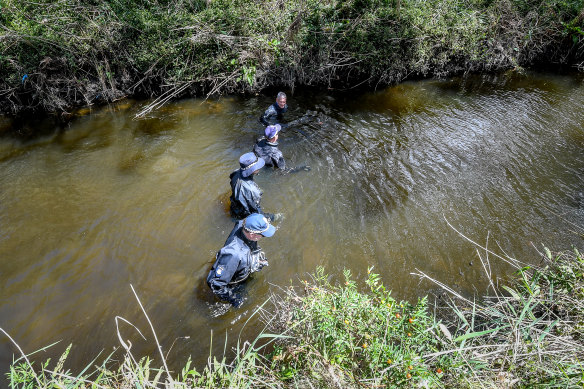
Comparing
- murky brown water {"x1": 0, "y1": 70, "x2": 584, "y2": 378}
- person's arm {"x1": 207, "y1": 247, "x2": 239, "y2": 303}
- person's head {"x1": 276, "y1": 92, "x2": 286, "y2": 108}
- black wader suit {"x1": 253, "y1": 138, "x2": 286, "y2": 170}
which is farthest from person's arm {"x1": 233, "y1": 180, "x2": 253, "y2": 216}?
person's head {"x1": 276, "y1": 92, "x2": 286, "y2": 108}

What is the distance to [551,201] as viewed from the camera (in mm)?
6375

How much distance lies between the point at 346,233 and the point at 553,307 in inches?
126

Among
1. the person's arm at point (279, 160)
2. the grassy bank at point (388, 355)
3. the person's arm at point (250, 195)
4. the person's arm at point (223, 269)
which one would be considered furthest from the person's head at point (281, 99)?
the grassy bank at point (388, 355)

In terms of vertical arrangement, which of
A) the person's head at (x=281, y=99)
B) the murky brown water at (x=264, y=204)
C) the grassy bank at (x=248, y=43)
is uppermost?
the grassy bank at (x=248, y=43)

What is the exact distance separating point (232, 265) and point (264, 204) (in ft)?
8.67

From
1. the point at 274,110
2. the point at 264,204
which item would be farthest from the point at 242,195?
the point at 274,110

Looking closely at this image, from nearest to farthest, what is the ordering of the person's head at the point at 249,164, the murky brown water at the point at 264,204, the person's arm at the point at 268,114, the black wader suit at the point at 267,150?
the murky brown water at the point at 264,204 → the person's head at the point at 249,164 → the black wader suit at the point at 267,150 → the person's arm at the point at 268,114

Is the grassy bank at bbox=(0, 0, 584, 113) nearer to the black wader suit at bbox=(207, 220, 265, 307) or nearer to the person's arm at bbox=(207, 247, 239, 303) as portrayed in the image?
the black wader suit at bbox=(207, 220, 265, 307)

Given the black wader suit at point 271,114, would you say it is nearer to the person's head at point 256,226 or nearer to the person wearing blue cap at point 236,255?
the person wearing blue cap at point 236,255

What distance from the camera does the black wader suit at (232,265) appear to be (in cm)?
401

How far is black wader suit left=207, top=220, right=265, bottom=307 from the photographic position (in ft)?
13.1

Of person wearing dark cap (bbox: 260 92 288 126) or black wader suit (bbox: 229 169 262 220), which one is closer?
black wader suit (bbox: 229 169 262 220)

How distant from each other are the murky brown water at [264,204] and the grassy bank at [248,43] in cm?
115

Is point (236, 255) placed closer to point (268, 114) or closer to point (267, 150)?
point (267, 150)
